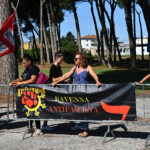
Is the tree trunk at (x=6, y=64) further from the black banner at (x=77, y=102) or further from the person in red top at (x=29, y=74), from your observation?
the black banner at (x=77, y=102)

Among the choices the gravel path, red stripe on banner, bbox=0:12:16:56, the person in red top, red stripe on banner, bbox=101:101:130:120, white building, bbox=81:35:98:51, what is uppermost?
white building, bbox=81:35:98:51

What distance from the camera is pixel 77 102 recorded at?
6617 millimetres

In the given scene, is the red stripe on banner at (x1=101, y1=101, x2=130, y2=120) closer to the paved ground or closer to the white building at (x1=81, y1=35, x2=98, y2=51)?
the paved ground

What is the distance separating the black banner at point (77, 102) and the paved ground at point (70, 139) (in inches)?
18.2

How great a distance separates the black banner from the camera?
20.9 feet

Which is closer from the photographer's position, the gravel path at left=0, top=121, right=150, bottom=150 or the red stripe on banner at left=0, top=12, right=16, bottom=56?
the gravel path at left=0, top=121, right=150, bottom=150

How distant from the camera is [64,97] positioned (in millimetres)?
6703

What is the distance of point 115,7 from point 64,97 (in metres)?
34.6

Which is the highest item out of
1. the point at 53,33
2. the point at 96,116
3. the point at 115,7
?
the point at 115,7

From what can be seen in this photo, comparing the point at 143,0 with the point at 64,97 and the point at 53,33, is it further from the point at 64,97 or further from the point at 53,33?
the point at 53,33

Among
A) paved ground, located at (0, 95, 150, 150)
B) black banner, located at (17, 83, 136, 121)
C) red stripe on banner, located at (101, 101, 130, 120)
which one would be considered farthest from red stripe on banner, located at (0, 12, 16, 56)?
red stripe on banner, located at (101, 101, 130, 120)

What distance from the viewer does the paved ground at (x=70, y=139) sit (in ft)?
19.5

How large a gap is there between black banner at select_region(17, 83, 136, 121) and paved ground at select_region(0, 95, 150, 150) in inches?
18.2

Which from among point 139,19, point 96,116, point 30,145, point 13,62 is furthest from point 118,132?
point 139,19
